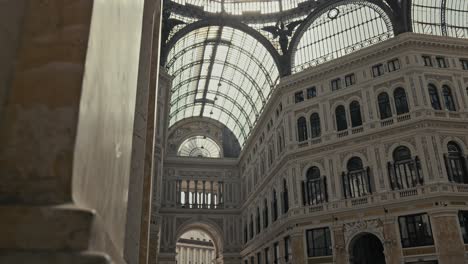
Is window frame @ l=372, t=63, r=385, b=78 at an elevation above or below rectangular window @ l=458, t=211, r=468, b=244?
above

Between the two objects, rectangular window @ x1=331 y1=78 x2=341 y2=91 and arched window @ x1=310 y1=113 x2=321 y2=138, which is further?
arched window @ x1=310 y1=113 x2=321 y2=138

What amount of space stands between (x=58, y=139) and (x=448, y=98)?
99.3 feet

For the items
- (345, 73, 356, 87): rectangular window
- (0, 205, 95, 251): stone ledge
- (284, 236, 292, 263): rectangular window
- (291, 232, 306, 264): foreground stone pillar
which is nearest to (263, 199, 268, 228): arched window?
(284, 236, 292, 263): rectangular window

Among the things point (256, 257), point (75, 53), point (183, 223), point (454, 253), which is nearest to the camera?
point (75, 53)

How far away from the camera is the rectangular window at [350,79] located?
29.6 meters

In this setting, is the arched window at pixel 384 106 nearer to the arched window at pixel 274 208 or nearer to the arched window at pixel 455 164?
the arched window at pixel 455 164

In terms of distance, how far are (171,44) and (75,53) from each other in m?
33.9

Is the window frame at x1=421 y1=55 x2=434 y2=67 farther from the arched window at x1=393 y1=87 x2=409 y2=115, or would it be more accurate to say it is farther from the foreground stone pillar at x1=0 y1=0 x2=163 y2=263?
the foreground stone pillar at x1=0 y1=0 x2=163 y2=263

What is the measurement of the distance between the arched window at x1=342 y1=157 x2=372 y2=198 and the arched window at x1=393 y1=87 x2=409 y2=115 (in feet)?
14.3

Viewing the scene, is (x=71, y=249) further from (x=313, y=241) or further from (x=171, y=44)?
(x=171, y=44)

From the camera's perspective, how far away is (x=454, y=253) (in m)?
22.4

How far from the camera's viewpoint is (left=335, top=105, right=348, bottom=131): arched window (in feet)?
96.4

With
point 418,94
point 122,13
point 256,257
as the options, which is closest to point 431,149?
point 418,94

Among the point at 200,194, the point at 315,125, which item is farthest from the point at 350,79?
the point at 200,194
